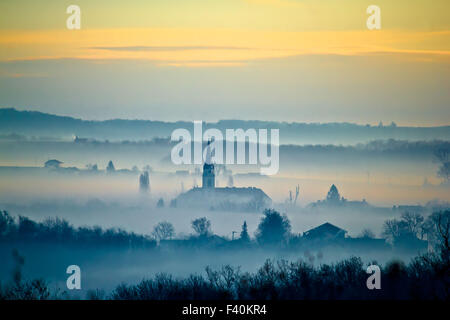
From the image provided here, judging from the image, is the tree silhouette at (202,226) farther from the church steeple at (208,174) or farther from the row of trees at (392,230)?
the church steeple at (208,174)

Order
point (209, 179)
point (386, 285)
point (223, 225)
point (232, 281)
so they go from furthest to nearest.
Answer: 1. point (209, 179)
2. point (223, 225)
3. point (232, 281)
4. point (386, 285)

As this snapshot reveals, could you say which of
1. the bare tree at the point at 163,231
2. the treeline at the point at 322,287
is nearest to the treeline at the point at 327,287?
the treeline at the point at 322,287

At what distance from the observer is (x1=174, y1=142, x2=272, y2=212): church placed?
533 feet

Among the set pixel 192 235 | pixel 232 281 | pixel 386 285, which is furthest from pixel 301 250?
pixel 386 285

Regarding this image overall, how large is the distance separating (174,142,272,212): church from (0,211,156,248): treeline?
120 feet

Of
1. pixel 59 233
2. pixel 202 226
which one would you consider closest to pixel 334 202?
pixel 202 226

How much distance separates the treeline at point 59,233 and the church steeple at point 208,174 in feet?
74.8

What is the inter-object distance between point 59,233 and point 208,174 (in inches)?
1841

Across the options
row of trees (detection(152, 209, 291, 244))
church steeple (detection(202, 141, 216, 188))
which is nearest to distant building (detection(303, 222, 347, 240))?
row of trees (detection(152, 209, 291, 244))
